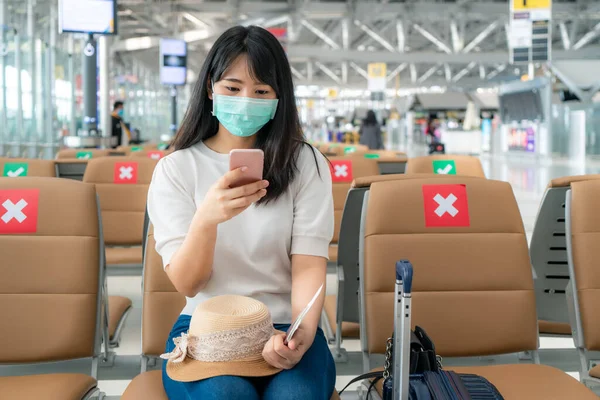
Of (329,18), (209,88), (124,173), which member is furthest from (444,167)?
(329,18)

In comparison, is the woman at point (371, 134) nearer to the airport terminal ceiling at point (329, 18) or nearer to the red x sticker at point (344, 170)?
the airport terminal ceiling at point (329, 18)

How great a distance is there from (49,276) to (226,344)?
32.0 inches

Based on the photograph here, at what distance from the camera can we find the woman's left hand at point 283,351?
5.76 ft

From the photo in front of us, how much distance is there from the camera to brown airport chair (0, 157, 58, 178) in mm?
4762

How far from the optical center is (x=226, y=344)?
177 cm

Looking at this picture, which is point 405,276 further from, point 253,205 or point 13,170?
point 13,170

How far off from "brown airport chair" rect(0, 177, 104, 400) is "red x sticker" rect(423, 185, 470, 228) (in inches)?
41.2

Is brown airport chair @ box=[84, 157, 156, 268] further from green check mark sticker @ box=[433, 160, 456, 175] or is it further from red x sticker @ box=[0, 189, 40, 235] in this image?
red x sticker @ box=[0, 189, 40, 235]

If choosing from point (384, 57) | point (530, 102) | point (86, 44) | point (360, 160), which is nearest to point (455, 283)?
point (360, 160)

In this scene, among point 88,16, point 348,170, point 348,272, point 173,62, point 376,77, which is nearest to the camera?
point 348,272

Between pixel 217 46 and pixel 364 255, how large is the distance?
0.79 metres

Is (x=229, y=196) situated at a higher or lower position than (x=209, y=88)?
lower

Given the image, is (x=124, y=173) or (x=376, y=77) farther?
(x=376, y=77)

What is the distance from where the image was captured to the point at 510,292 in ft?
7.84
